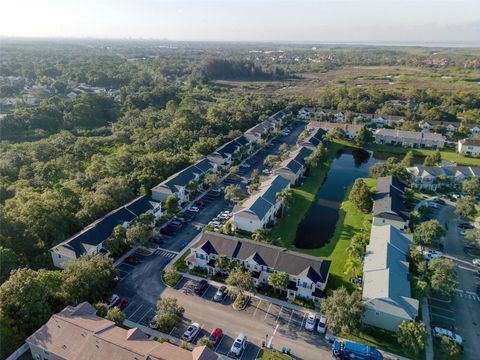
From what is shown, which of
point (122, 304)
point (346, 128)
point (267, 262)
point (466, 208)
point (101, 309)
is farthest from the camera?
point (346, 128)

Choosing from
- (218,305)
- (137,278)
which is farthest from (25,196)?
(218,305)

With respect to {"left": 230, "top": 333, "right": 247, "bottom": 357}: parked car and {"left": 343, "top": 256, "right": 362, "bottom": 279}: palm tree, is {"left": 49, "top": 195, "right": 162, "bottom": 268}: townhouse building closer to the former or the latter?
{"left": 230, "top": 333, "right": 247, "bottom": 357}: parked car

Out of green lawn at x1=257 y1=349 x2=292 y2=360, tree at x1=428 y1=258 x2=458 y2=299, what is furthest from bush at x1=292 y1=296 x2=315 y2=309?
tree at x1=428 y1=258 x2=458 y2=299

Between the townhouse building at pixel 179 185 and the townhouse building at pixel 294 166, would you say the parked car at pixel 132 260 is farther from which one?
the townhouse building at pixel 294 166

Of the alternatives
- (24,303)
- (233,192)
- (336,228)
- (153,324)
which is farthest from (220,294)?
(336,228)

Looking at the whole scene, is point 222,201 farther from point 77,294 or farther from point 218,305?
point 77,294

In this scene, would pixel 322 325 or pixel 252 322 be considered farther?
pixel 252 322

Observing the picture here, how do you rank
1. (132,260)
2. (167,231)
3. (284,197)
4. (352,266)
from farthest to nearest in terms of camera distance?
(284,197) → (167,231) → (132,260) → (352,266)

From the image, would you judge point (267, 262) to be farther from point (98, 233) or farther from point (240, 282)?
point (98, 233)
